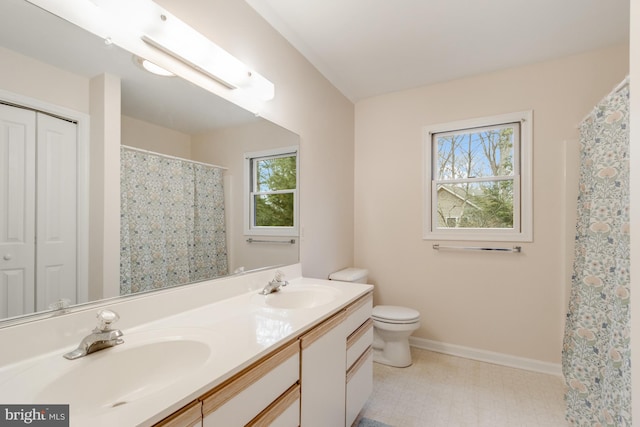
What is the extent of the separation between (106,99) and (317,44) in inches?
61.0

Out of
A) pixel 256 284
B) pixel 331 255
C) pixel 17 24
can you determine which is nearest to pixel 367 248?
pixel 331 255

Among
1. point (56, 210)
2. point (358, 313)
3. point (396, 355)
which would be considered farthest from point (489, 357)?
point (56, 210)

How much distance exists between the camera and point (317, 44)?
2.14m

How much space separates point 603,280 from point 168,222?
2.22m

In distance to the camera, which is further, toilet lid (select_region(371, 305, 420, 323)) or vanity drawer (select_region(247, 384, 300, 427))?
toilet lid (select_region(371, 305, 420, 323))

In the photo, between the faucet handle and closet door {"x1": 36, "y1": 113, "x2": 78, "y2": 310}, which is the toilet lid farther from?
closet door {"x1": 36, "y1": 113, "x2": 78, "y2": 310}

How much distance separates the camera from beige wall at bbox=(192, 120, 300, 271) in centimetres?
146

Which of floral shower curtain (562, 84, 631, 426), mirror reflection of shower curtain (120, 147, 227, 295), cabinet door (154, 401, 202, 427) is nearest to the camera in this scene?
cabinet door (154, 401, 202, 427)

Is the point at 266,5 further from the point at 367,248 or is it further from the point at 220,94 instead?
the point at 367,248

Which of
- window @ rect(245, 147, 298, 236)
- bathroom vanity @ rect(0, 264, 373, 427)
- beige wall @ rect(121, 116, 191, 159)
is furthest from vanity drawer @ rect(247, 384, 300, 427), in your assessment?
beige wall @ rect(121, 116, 191, 159)

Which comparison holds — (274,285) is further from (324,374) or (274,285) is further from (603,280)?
(603,280)

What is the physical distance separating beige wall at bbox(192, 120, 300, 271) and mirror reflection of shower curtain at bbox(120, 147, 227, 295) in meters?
0.05

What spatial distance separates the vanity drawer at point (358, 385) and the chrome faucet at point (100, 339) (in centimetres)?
109

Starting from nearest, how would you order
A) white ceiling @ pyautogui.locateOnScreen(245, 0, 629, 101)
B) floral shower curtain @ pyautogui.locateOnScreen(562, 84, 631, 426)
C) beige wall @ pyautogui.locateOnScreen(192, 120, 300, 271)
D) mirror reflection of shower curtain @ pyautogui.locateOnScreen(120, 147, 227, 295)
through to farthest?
mirror reflection of shower curtain @ pyautogui.locateOnScreen(120, 147, 227, 295) < floral shower curtain @ pyautogui.locateOnScreen(562, 84, 631, 426) < beige wall @ pyautogui.locateOnScreen(192, 120, 300, 271) < white ceiling @ pyautogui.locateOnScreen(245, 0, 629, 101)
